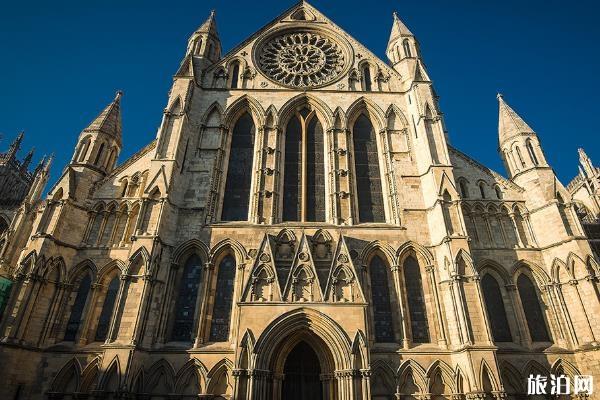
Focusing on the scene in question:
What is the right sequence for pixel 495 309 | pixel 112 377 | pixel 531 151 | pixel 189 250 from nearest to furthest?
1. pixel 112 377
2. pixel 495 309
3. pixel 189 250
4. pixel 531 151

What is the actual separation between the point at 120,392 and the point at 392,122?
1696cm

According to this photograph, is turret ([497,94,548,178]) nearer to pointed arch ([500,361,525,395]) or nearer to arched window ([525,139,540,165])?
arched window ([525,139,540,165])

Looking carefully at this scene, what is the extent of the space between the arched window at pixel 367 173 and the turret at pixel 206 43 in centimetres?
975

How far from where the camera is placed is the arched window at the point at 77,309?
562 inches

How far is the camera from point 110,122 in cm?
1938

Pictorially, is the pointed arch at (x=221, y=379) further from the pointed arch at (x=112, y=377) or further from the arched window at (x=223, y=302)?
the pointed arch at (x=112, y=377)

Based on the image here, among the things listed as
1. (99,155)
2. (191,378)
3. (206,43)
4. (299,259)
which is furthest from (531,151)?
(99,155)

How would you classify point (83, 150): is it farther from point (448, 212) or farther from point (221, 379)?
point (448, 212)

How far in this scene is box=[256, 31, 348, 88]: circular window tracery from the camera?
850 inches

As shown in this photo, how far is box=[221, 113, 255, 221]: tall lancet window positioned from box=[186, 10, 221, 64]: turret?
495cm

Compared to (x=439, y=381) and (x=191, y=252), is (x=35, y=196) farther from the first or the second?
(x=439, y=381)

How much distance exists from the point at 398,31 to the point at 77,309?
2293 cm

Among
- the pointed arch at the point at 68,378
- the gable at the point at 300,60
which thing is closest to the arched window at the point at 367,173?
the gable at the point at 300,60

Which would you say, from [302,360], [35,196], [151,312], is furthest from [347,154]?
[35,196]
